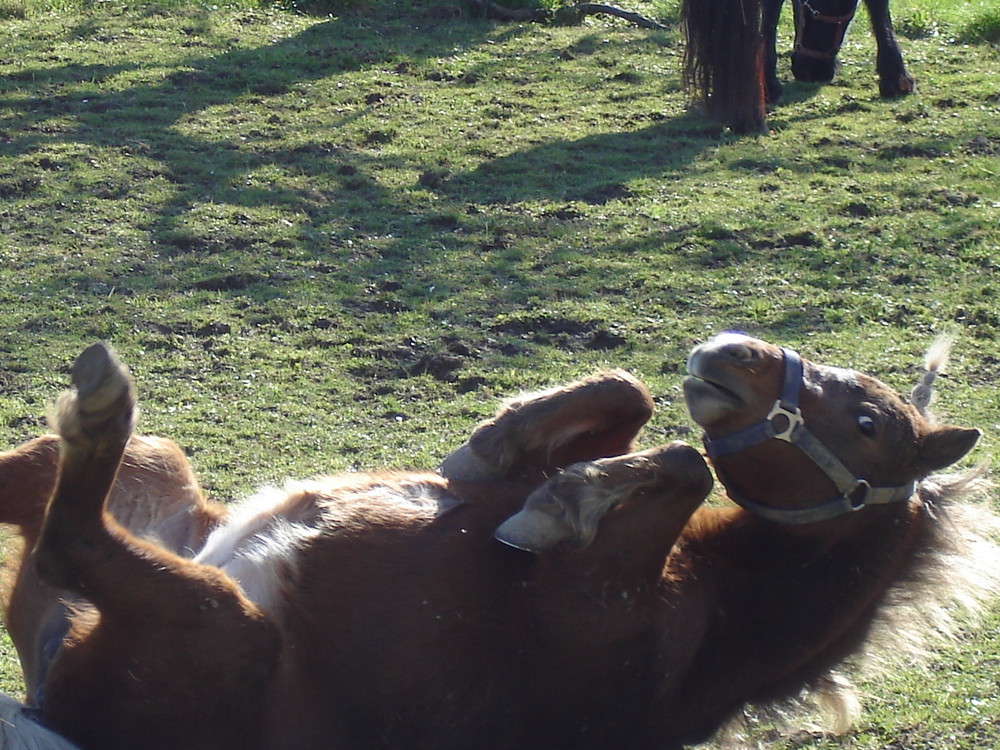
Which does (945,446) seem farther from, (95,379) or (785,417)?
(95,379)

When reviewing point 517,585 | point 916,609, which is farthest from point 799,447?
point 517,585

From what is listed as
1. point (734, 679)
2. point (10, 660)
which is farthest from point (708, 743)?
point (10, 660)

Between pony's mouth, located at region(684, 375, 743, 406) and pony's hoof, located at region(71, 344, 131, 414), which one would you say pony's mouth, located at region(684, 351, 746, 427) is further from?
pony's hoof, located at region(71, 344, 131, 414)

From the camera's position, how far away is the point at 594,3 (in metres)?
11.5

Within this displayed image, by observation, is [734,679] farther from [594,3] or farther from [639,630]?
[594,3]

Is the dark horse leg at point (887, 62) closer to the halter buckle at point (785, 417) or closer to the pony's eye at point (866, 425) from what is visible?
the pony's eye at point (866, 425)

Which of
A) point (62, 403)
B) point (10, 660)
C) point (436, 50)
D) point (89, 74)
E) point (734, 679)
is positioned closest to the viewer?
point (62, 403)

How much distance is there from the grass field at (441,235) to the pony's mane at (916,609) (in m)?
0.25

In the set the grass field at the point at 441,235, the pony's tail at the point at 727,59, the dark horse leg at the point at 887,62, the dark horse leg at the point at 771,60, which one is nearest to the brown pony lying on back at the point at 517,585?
the grass field at the point at 441,235

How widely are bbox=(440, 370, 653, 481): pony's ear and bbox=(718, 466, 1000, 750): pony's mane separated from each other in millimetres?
793

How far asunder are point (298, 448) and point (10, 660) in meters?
1.39

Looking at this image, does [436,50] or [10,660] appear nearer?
[10,660]

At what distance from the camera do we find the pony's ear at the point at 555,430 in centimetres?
321

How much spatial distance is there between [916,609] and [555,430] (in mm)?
1039
